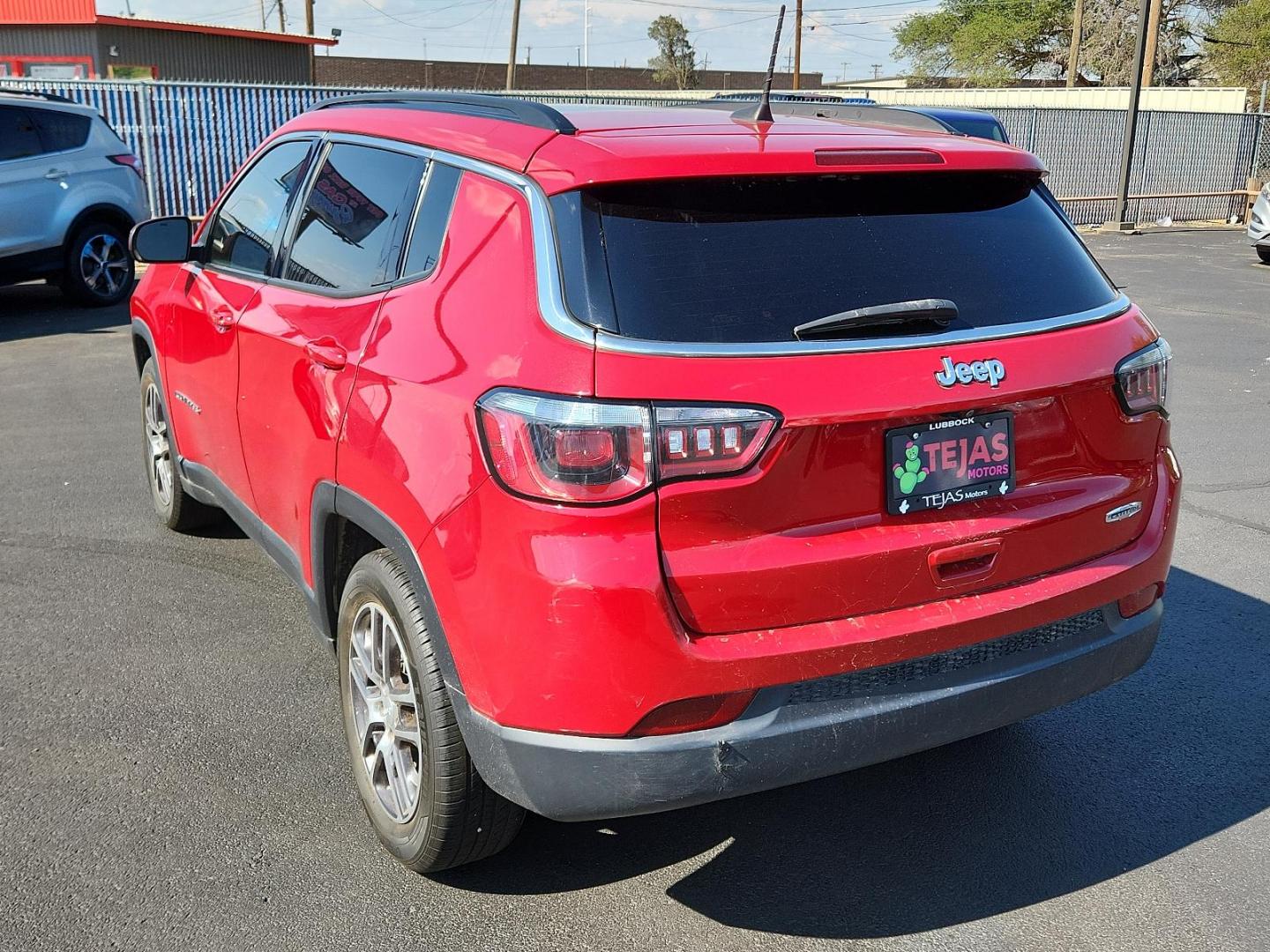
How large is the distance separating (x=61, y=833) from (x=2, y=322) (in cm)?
942

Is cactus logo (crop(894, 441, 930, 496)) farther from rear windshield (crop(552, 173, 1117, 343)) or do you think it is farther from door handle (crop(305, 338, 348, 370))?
door handle (crop(305, 338, 348, 370))

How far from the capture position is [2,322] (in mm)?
11188

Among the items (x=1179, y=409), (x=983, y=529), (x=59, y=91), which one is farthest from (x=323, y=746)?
(x=59, y=91)

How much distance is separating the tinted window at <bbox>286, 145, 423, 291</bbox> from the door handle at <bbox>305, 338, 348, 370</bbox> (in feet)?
0.55

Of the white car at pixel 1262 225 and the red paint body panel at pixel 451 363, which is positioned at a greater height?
the red paint body panel at pixel 451 363

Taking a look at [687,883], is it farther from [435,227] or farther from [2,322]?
[2,322]

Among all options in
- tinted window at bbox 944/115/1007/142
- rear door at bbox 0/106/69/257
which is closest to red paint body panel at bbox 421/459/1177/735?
tinted window at bbox 944/115/1007/142

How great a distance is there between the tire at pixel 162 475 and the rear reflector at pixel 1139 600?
12.3 feet

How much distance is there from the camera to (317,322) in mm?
3314

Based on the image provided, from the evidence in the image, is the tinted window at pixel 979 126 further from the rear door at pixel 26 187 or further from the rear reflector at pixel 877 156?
the rear door at pixel 26 187

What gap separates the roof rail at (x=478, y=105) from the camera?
9.37 feet

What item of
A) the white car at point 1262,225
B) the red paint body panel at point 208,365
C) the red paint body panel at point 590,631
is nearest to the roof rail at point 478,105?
the red paint body panel at point 208,365

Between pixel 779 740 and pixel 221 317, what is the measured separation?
254 cm

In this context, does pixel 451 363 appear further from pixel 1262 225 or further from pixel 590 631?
pixel 1262 225
